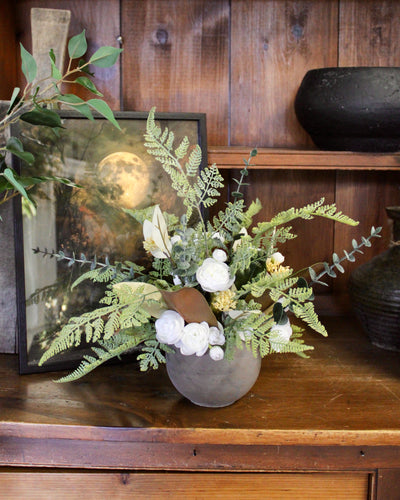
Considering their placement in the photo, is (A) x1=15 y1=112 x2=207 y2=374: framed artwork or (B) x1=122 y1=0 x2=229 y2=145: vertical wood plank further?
(B) x1=122 y1=0 x2=229 y2=145: vertical wood plank

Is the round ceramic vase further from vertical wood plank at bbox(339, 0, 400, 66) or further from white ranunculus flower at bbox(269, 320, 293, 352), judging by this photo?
vertical wood plank at bbox(339, 0, 400, 66)

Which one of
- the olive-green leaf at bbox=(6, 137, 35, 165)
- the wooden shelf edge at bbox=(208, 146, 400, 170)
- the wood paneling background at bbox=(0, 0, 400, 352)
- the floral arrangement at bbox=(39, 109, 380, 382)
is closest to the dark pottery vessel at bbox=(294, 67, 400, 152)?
the wooden shelf edge at bbox=(208, 146, 400, 170)

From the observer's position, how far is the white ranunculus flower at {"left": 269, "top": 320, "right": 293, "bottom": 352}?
2.21ft

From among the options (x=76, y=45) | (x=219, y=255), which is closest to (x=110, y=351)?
(x=219, y=255)

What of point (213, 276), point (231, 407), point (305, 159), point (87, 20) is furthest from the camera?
point (87, 20)

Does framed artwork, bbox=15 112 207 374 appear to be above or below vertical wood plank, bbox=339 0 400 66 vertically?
below

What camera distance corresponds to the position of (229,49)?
1.11m

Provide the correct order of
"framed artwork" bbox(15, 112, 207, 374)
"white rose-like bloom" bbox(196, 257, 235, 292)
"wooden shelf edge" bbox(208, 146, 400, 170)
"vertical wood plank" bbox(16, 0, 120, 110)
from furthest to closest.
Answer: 1. "vertical wood plank" bbox(16, 0, 120, 110)
2. "wooden shelf edge" bbox(208, 146, 400, 170)
3. "framed artwork" bbox(15, 112, 207, 374)
4. "white rose-like bloom" bbox(196, 257, 235, 292)

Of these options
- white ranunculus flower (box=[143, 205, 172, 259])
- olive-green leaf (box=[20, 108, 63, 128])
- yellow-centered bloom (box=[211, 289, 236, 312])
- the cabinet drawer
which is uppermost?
olive-green leaf (box=[20, 108, 63, 128])

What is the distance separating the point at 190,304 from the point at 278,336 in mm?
121

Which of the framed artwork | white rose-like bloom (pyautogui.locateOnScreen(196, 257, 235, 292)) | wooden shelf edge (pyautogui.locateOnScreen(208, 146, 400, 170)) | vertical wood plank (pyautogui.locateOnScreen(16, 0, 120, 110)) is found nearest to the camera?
white rose-like bloom (pyautogui.locateOnScreen(196, 257, 235, 292))

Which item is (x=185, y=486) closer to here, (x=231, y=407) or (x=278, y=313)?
(x=231, y=407)

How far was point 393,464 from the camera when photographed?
716mm

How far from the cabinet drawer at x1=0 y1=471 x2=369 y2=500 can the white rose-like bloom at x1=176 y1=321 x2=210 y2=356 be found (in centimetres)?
19
